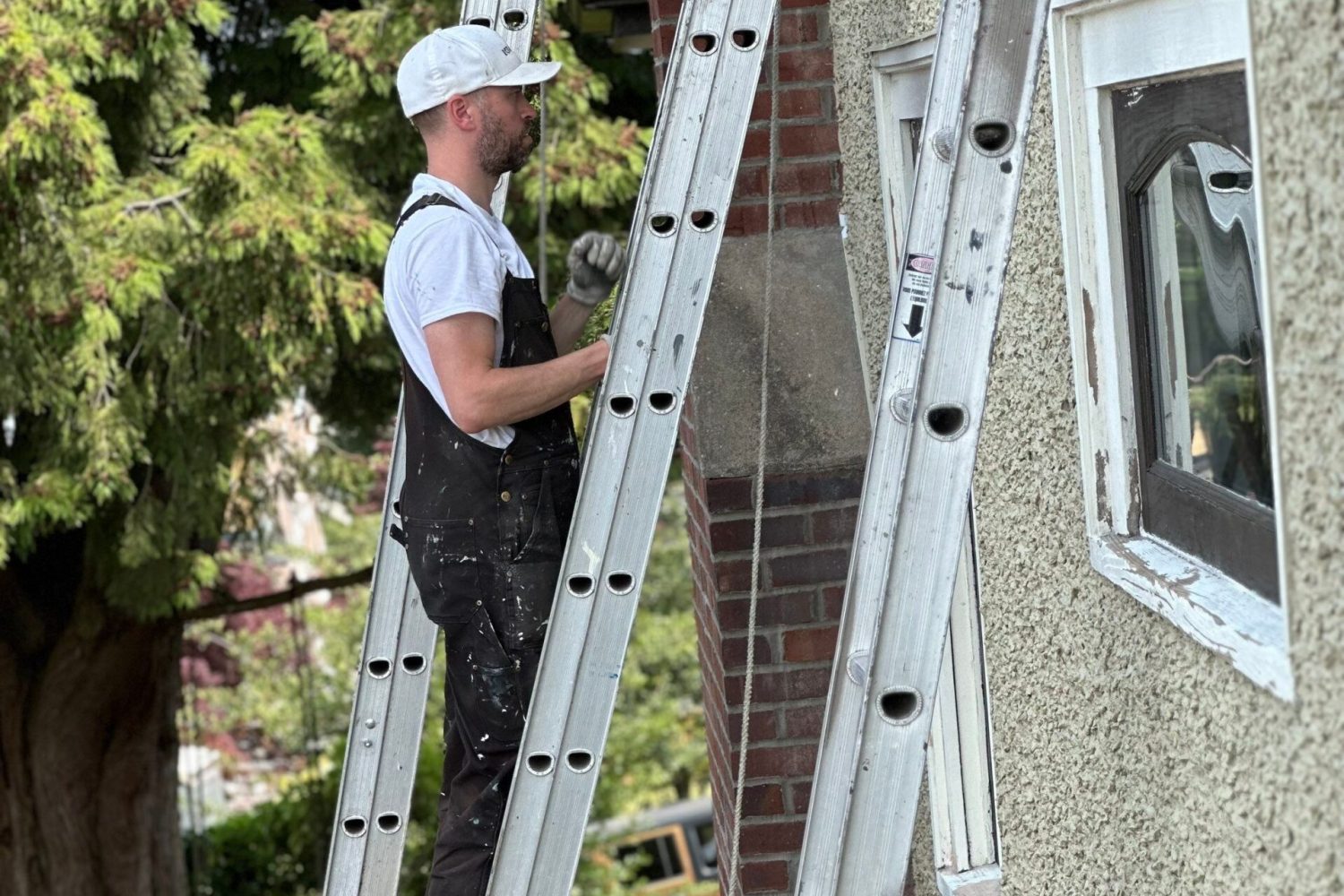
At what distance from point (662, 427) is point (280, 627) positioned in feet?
59.5

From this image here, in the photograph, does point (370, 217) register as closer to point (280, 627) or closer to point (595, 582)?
point (595, 582)

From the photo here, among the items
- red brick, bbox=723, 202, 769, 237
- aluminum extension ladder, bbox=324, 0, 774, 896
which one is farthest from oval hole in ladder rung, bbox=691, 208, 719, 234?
red brick, bbox=723, 202, 769, 237

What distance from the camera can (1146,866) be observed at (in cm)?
195

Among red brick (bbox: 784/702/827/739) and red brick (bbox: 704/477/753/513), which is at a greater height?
red brick (bbox: 704/477/753/513)

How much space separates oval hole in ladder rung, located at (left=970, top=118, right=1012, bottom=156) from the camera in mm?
1496

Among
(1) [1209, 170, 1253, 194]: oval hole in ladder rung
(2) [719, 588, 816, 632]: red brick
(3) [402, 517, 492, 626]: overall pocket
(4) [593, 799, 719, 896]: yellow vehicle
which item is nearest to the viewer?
(1) [1209, 170, 1253, 194]: oval hole in ladder rung

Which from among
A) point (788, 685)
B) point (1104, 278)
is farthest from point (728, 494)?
point (1104, 278)

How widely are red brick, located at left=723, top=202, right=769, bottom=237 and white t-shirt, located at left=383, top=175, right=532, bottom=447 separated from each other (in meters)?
1.08

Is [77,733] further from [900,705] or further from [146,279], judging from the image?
[900,705]

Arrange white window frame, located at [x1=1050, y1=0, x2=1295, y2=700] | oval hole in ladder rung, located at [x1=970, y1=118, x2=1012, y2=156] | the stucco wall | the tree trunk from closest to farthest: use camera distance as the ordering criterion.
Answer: the stucco wall, oval hole in ladder rung, located at [x1=970, y1=118, x2=1012, y2=156], white window frame, located at [x1=1050, y1=0, x2=1295, y2=700], the tree trunk

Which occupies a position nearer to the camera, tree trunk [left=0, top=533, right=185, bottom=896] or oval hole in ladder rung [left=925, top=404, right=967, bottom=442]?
oval hole in ladder rung [left=925, top=404, right=967, bottom=442]

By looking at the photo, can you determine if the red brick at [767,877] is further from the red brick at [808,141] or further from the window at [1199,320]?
the window at [1199,320]

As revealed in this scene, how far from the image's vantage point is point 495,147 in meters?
2.65

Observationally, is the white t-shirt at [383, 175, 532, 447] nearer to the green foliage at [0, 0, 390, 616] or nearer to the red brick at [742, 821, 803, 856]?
the red brick at [742, 821, 803, 856]
